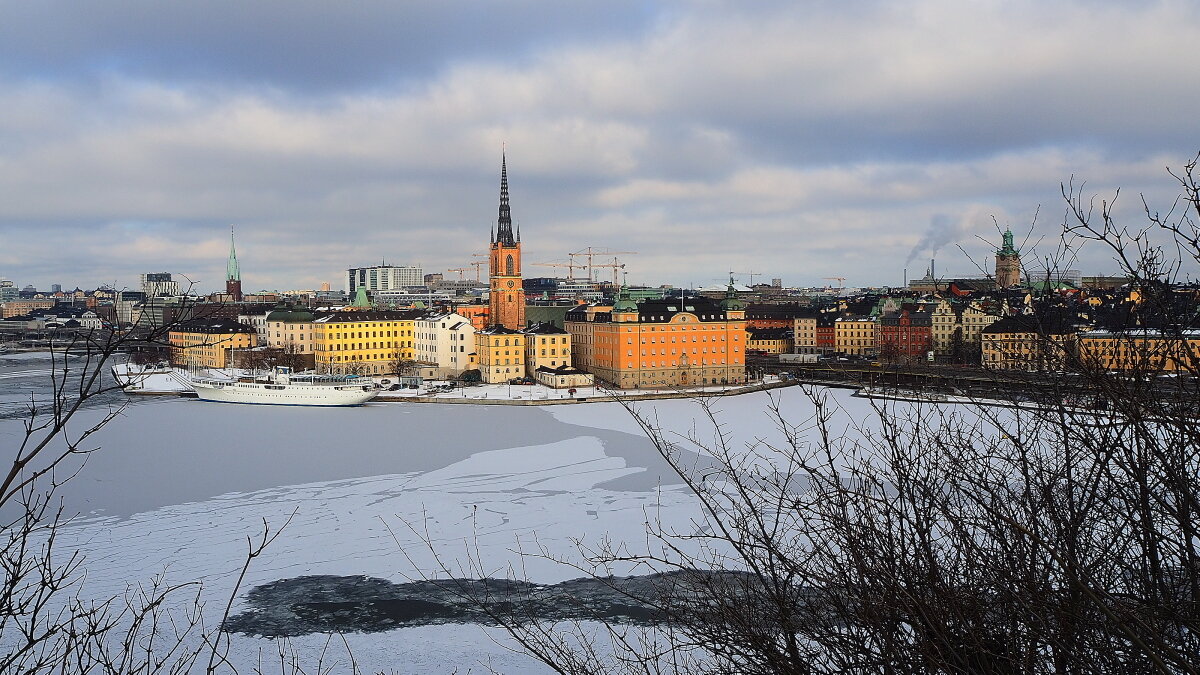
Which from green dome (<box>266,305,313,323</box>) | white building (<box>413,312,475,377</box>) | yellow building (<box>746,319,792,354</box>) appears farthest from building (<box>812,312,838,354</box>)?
green dome (<box>266,305,313,323</box>)

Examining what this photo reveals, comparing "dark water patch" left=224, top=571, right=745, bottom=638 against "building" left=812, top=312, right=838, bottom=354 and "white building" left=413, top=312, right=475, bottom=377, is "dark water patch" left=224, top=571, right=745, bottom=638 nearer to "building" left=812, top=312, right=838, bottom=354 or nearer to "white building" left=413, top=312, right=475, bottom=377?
"white building" left=413, top=312, right=475, bottom=377

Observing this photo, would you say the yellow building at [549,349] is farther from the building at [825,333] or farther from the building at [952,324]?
the building at [825,333]

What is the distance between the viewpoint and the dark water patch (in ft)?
17.6

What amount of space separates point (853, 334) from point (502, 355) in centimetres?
1323

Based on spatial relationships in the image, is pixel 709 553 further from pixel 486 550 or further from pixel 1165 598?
pixel 1165 598

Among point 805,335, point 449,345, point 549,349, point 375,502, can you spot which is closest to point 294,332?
point 449,345

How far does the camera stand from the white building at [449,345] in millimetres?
25828

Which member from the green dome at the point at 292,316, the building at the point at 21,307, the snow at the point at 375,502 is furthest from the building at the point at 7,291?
the snow at the point at 375,502

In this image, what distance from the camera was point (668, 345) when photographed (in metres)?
23.5

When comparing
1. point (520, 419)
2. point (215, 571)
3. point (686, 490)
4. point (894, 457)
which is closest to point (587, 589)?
point (215, 571)

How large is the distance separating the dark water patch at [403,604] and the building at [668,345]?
16.6 m

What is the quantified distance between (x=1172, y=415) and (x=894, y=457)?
1.68ft

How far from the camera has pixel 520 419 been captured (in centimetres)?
1630

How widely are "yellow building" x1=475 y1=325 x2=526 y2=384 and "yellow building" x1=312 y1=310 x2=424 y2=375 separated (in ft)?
12.9
